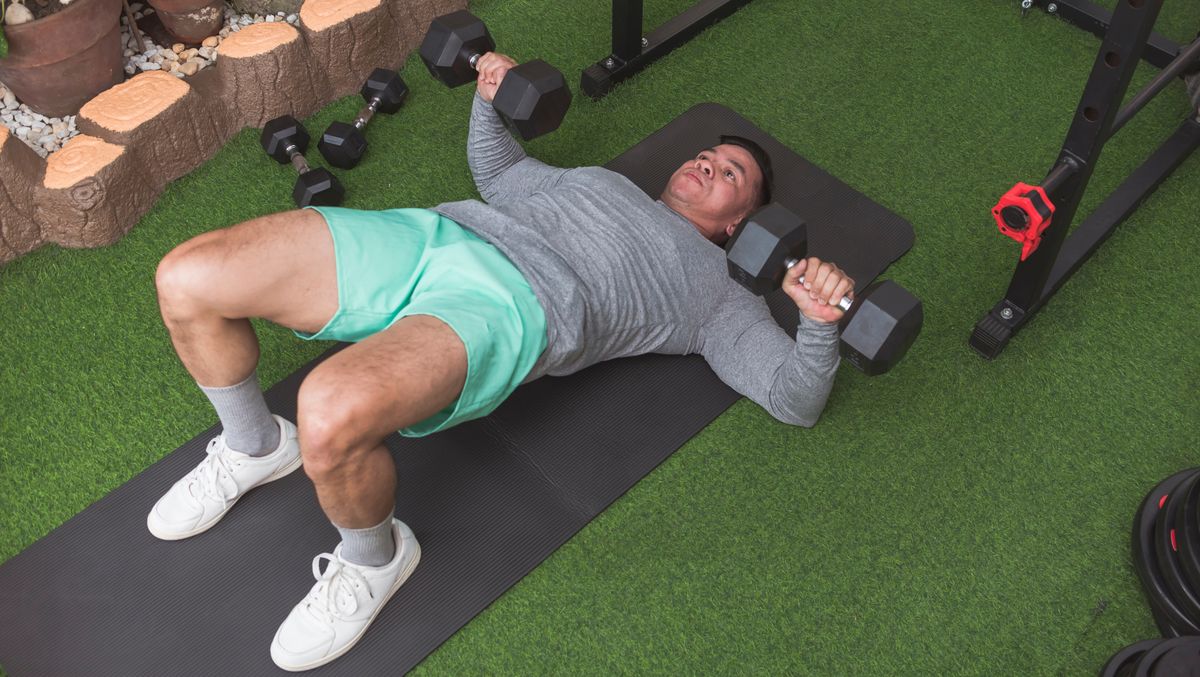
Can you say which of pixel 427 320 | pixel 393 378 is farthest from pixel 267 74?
pixel 393 378

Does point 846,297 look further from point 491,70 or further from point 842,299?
point 491,70

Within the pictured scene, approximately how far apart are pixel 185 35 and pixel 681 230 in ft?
5.43

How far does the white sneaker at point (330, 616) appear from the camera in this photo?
77.3 inches

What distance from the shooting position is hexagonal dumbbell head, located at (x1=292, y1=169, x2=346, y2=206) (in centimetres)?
266

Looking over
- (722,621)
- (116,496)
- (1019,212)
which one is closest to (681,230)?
(1019,212)

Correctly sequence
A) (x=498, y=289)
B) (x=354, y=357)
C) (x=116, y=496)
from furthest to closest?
1. (x=116, y=496)
2. (x=498, y=289)
3. (x=354, y=357)

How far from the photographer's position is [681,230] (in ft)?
7.68

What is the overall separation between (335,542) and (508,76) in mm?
1077

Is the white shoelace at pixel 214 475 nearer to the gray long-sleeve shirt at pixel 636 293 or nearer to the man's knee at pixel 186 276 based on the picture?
the man's knee at pixel 186 276

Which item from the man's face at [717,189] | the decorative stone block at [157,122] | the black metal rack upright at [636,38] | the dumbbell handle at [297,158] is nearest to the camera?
the man's face at [717,189]

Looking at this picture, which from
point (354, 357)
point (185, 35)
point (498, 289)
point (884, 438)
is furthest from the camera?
point (185, 35)

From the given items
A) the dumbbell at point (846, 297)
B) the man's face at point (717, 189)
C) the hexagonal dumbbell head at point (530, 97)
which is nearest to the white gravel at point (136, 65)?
the hexagonal dumbbell head at point (530, 97)

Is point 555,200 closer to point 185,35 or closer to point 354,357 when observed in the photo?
point 354,357

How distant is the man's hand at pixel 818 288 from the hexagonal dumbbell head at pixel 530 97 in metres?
0.69
